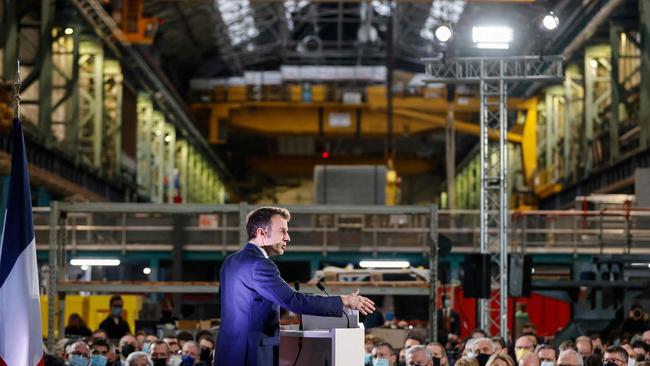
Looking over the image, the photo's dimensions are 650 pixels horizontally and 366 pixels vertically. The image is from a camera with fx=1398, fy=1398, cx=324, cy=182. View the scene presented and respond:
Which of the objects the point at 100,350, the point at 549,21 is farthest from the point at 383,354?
the point at 549,21

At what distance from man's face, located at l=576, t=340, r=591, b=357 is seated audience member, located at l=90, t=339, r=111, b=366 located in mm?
5786

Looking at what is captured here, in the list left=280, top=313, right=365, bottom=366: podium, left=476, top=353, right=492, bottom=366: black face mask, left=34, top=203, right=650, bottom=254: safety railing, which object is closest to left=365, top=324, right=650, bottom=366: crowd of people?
left=476, top=353, right=492, bottom=366: black face mask

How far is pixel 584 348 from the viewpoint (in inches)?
682

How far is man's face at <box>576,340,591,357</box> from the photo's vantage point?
17.3m

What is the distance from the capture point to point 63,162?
1731 inches

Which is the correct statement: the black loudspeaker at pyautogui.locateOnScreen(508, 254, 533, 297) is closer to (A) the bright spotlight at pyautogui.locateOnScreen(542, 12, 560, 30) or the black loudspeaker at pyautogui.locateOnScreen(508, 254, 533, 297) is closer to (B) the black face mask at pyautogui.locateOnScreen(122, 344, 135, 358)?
(A) the bright spotlight at pyautogui.locateOnScreen(542, 12, 560, 30)

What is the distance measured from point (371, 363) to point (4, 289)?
26.9ft

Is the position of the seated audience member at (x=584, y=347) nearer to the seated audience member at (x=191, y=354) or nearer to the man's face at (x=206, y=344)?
the man's face at (x=206, y=344)

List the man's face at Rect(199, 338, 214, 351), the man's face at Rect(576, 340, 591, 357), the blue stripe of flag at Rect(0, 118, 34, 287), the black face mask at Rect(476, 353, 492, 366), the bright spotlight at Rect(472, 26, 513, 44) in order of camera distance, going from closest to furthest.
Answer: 1. the blue stripe of flag at Rect(0, 118, 34, 287)
2. the black face mask at Rect(476, 353, 492, 366)
3. the man's face at Rect(576, 340, 591, 357)
4. the man's face at Rect(199, 338, 214, 351)
5. the bright spotlight at Rect(472, 26, 513, 44)

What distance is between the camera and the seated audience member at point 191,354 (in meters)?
15.9

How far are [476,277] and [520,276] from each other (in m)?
0.91

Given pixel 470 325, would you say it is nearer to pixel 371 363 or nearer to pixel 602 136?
pixel 602 136

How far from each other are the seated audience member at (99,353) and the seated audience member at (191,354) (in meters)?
1.05

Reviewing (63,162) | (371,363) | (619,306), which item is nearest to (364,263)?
(619,306)
